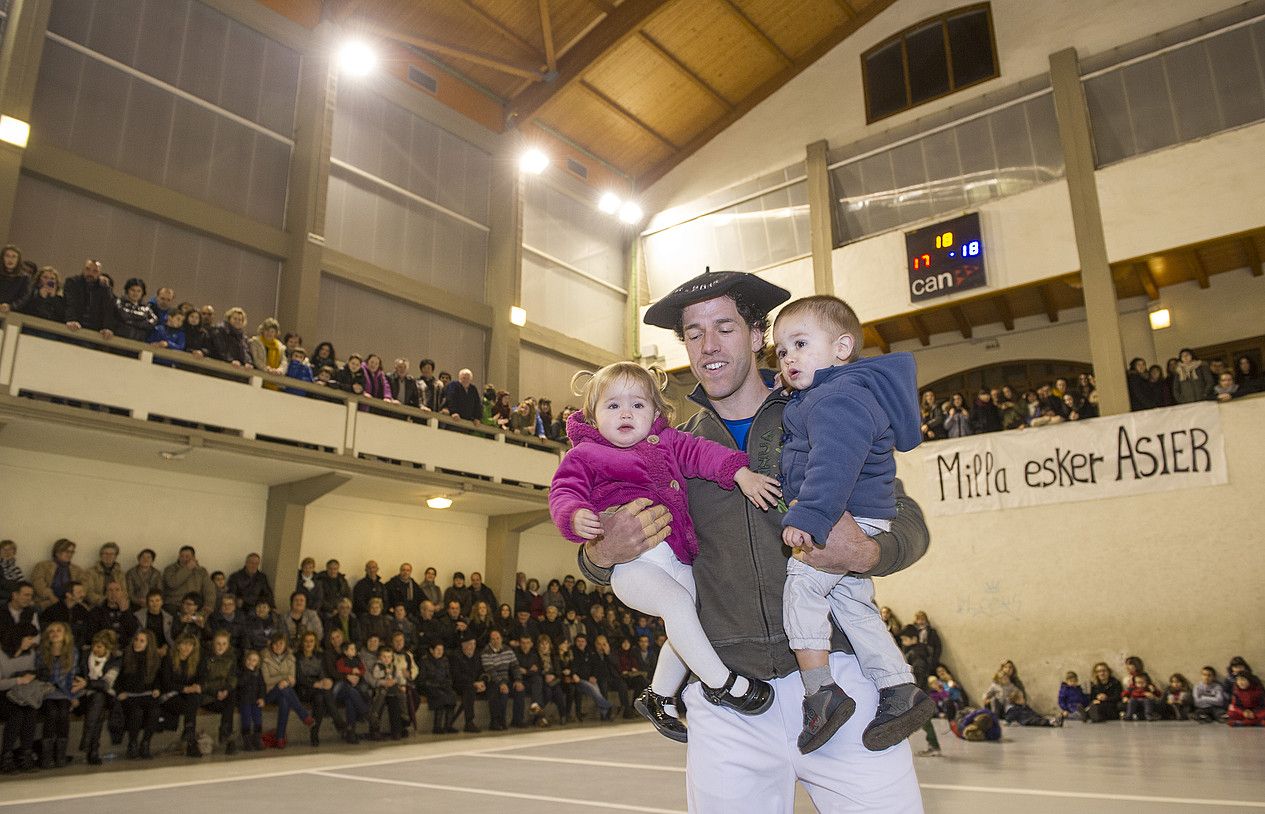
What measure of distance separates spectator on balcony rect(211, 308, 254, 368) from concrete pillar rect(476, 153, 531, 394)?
755 centimetres

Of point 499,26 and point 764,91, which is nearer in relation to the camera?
point 499,26

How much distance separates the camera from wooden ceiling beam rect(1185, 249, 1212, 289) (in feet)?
51.7

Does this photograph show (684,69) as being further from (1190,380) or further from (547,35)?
(1190,380)

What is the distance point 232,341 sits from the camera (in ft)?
39.5

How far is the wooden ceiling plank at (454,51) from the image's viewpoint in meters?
17.6

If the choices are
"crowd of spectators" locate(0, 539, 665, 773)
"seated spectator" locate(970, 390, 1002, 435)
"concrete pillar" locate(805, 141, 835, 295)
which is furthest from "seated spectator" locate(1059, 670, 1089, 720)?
"concrete pillar" locate(805, 141, 835, 295)

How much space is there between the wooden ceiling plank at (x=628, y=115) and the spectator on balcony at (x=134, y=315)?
12.3m

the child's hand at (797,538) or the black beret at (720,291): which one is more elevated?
the black beret at (720,291)

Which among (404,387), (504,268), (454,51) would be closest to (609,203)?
(504,268)

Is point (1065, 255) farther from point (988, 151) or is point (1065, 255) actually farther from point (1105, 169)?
point (988, 151)

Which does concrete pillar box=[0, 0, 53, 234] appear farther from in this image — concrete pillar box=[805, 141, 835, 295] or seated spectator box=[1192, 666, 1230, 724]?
seated spectator box=[1192, 666, 1230, 724]

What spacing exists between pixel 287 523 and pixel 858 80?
16.0m

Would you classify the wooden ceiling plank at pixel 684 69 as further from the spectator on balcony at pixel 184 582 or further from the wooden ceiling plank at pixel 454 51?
the spectator on balcony at pixel 184 582

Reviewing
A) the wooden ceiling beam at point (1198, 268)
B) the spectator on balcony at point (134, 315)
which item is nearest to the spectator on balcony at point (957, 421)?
the wooden ceiling beam at point (1198, 268)
